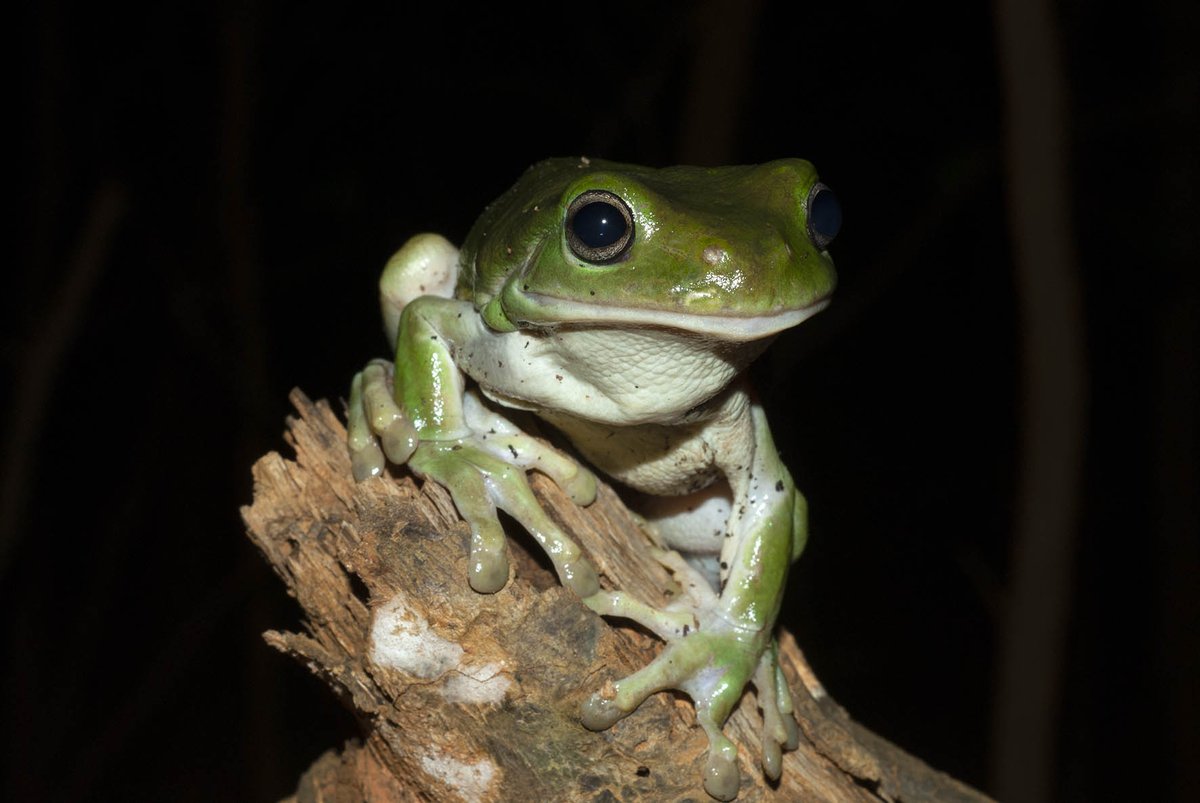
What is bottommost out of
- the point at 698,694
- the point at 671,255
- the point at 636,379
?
the point at 698,694

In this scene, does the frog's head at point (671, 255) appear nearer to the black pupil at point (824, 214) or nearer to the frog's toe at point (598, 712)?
the black pupil at point (824, 214)

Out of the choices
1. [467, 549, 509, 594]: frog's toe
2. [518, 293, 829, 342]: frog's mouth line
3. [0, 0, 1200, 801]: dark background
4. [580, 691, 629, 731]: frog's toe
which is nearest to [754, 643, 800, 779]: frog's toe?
[580, 691, 629, 731]: frog's toe

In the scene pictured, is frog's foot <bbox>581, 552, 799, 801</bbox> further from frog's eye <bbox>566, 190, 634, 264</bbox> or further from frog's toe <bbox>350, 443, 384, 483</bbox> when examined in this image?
frog's eye <bbox>566, 190, 634, 264</bbox>

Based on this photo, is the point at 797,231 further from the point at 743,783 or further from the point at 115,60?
the point at 115,60

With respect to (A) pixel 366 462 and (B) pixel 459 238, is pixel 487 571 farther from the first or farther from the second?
(B) pixel 459 238

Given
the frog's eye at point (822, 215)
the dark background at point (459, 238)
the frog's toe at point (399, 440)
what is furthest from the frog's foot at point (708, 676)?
the dark background at point (459, 238)

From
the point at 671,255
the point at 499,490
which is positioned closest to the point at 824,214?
the point at 671,255
